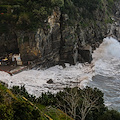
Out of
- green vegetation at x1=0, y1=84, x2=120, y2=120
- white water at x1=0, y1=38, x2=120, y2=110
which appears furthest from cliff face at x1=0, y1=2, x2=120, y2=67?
green vegetation at x1=0, y1=84, x2=120, y2=120

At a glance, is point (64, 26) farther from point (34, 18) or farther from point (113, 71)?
point (113, 71)

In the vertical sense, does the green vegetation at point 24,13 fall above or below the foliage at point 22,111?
above

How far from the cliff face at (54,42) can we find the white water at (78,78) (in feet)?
5.54

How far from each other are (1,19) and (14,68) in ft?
22.5

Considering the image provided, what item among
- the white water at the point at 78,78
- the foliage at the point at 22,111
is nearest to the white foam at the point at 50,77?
the white water at the point at 78,78

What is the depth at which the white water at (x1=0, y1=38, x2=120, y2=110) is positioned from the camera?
18750 mm

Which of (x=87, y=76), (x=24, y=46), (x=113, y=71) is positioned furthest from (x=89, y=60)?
(x=24, y=46)

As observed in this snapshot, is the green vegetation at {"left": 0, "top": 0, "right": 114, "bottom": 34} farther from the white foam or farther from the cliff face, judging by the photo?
the white foam

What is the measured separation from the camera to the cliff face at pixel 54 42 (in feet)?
76.7

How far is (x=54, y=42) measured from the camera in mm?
26281

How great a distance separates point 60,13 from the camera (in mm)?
26594

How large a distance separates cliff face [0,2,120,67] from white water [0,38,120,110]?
1.69 m

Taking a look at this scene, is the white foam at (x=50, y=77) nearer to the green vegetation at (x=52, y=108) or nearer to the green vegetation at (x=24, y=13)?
the green vegetation at (x=52, y=108)

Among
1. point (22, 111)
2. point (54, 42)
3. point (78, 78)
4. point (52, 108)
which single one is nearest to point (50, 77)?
point (78, 78)
